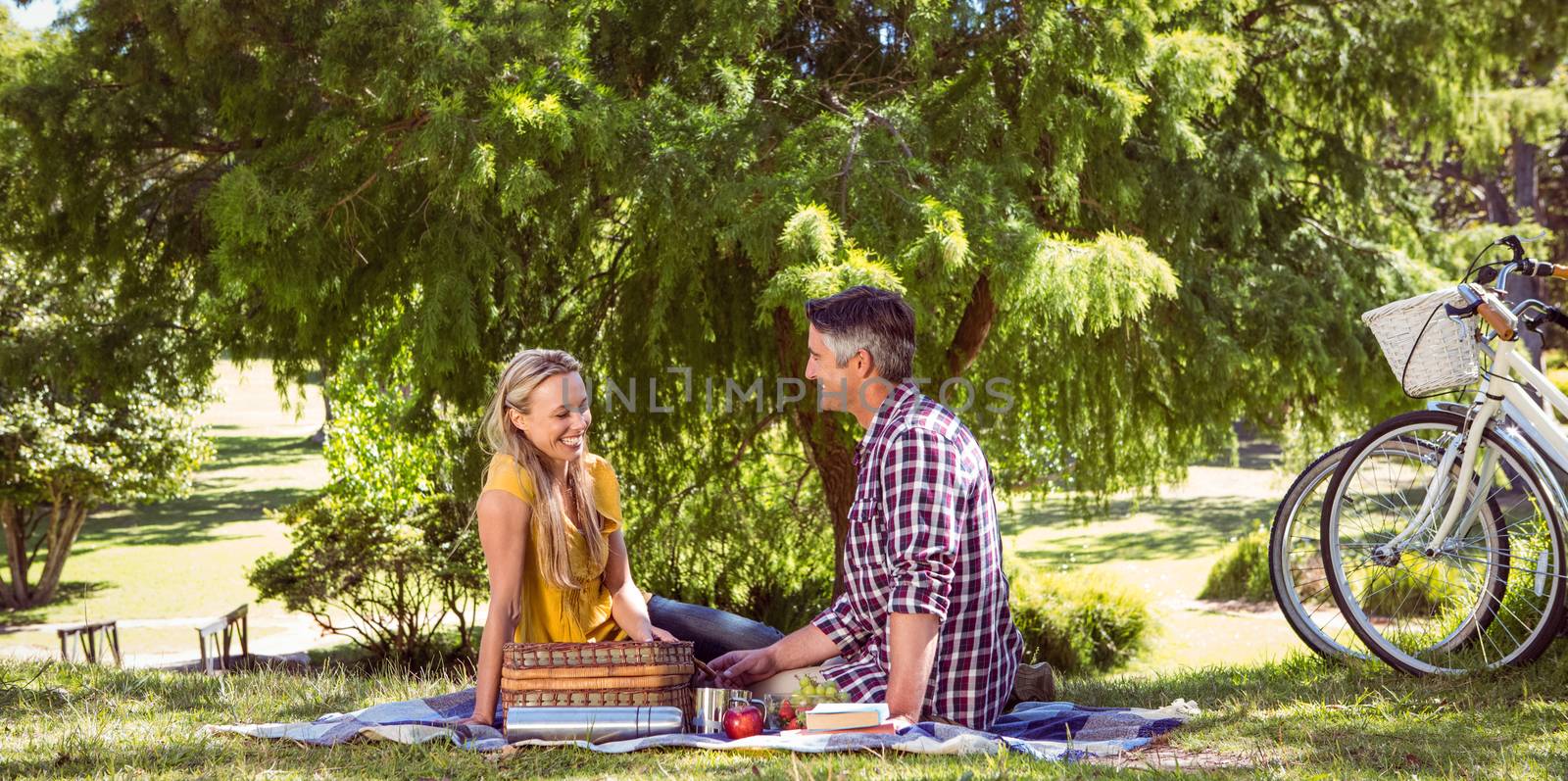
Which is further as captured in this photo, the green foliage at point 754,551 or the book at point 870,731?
the green foliage at point 754,551

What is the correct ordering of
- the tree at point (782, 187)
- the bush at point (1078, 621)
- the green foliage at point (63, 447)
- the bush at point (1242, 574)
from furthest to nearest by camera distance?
the bush at point (1242, 574), the green foliage at point (63, 447), the bush at point (1078, 621), the tree at point (782, 187)

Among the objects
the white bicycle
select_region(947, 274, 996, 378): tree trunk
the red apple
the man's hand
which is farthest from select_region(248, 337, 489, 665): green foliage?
the white bicycle

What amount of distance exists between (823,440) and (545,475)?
375 cm

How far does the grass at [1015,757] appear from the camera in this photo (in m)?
2.84

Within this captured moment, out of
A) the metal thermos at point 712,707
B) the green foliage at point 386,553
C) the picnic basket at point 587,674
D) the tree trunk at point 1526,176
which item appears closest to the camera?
the picnic basket at point 587,674

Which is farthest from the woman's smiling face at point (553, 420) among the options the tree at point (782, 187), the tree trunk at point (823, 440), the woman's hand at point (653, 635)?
the tree trunk at point (823, 440)

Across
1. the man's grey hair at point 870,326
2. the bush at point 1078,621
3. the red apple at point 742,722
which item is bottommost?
the bush at point 1078,621

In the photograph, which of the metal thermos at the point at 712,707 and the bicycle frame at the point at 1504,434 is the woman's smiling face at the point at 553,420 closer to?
the metal thermos at the point at 712,707

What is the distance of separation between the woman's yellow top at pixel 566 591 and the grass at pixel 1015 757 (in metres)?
0.46

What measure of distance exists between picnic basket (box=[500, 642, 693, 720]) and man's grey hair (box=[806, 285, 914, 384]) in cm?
85

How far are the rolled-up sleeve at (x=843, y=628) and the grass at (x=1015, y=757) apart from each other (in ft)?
1.14

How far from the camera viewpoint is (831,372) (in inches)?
121

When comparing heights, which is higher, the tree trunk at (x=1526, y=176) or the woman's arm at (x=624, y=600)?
the tree trunk at (x=1526, y=176)

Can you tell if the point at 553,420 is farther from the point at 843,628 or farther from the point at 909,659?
the point at 909,659
